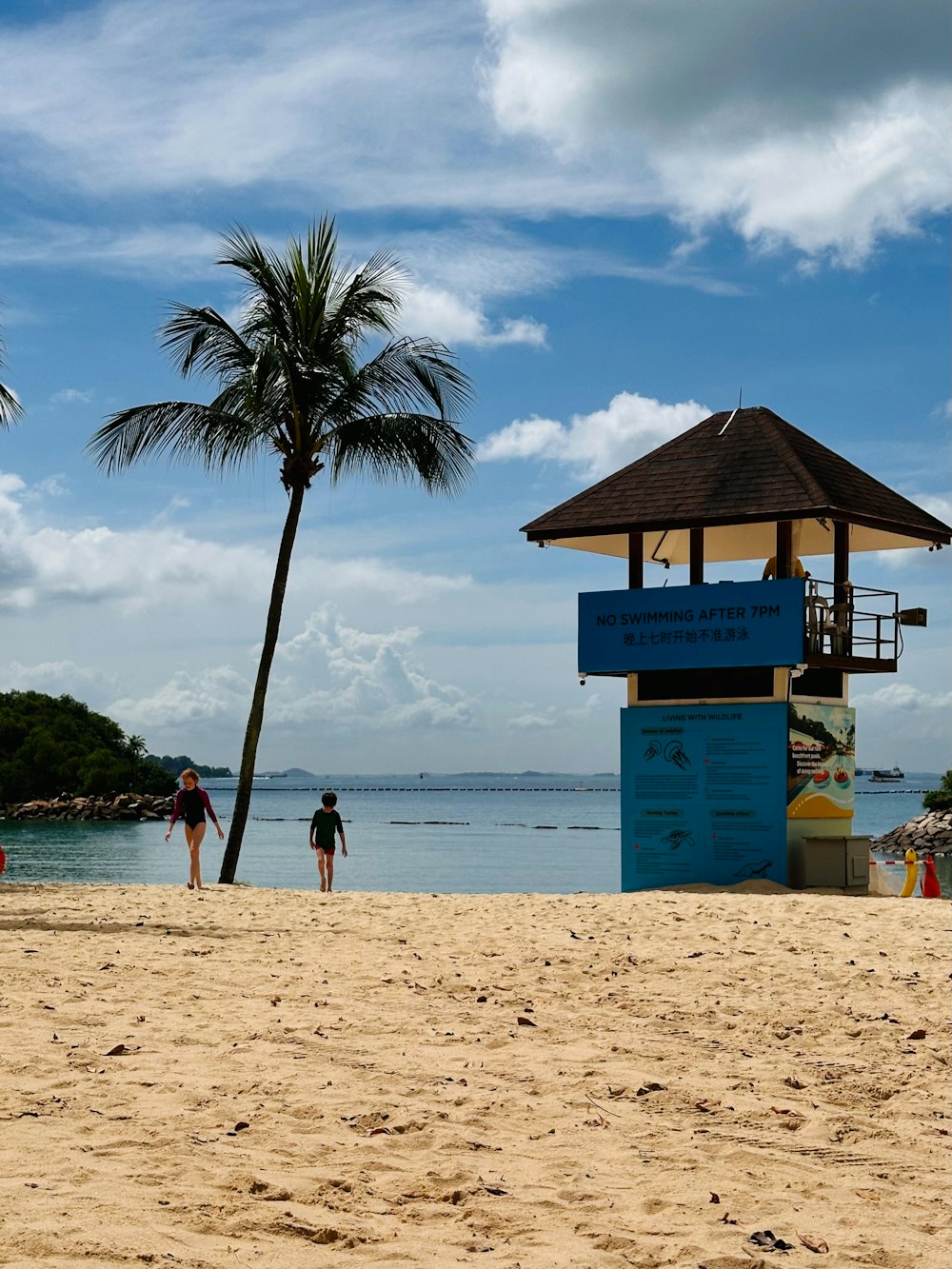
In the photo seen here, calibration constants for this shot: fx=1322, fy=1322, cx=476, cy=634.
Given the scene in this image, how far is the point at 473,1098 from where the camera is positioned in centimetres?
670

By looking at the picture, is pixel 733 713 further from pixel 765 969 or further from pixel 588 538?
pixel 765 969

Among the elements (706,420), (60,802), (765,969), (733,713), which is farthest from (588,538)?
(60,802)

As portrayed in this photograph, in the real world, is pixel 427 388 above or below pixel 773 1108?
above

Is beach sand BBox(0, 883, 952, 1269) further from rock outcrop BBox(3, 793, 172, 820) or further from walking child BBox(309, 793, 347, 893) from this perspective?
rock outcrop BBox(3, 793, 172, 820)

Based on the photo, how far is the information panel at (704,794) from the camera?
1920 cm

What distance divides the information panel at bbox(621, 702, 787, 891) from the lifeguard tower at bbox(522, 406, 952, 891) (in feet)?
0.07

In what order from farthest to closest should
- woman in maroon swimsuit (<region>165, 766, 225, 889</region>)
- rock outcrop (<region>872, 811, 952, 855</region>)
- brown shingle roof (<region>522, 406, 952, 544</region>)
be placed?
rock outcrop (<region>872, 811, 952, 855</region>)
brown shingle roof (<region>522, 406, 952, 544</region>)
woman in maroon swimsuit (<region>165, 766, 225, 889</region>)

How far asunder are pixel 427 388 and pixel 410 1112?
16907 mm

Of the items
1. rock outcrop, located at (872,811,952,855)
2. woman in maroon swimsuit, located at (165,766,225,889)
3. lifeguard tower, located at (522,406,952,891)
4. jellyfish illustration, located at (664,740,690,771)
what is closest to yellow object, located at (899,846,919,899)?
lifeguard tower, located at (522,406,952,891)

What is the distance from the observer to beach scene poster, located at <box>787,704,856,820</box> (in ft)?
63.2

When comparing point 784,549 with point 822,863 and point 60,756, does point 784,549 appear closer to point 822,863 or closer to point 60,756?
point 822,863

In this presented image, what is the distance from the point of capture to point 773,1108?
22.3ft

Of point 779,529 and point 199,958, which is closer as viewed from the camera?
point 199,958

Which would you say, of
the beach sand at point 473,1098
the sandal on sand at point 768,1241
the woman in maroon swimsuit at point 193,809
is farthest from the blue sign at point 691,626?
the sandal on sand at point 768,1241
